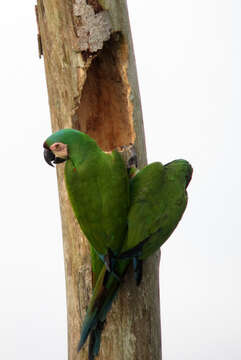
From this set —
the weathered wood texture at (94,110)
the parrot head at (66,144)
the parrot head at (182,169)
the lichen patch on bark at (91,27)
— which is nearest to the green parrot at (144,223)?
the parrot head at (182,169)

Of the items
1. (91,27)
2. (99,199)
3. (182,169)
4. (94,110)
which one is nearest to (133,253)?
(99,199)

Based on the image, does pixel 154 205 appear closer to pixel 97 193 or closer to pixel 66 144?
pixel 97 193

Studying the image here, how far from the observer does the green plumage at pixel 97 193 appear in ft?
9.27

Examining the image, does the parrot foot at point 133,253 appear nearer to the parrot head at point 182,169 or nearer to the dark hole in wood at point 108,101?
the parrot head at point 182,169

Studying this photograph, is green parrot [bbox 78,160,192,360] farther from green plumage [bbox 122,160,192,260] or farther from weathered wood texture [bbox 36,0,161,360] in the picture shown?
weathered wood texture [bbox 36,0,161,360]

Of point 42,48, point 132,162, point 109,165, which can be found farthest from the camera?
point 42,48

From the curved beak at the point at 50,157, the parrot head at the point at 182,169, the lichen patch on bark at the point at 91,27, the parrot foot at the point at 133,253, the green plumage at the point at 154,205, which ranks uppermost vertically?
the lichen patch on bark at the point at 91,27

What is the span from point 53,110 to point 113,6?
547 mm

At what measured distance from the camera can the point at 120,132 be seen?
327 cm

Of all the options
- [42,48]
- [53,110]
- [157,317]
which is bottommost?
[157,317]

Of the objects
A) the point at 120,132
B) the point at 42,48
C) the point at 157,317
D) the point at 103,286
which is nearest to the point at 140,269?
the point at 103,286

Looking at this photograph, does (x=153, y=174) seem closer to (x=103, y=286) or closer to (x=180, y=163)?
(x=180, y=163)

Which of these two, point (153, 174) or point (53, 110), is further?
point (53, 110)

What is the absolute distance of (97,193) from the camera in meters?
2.83
